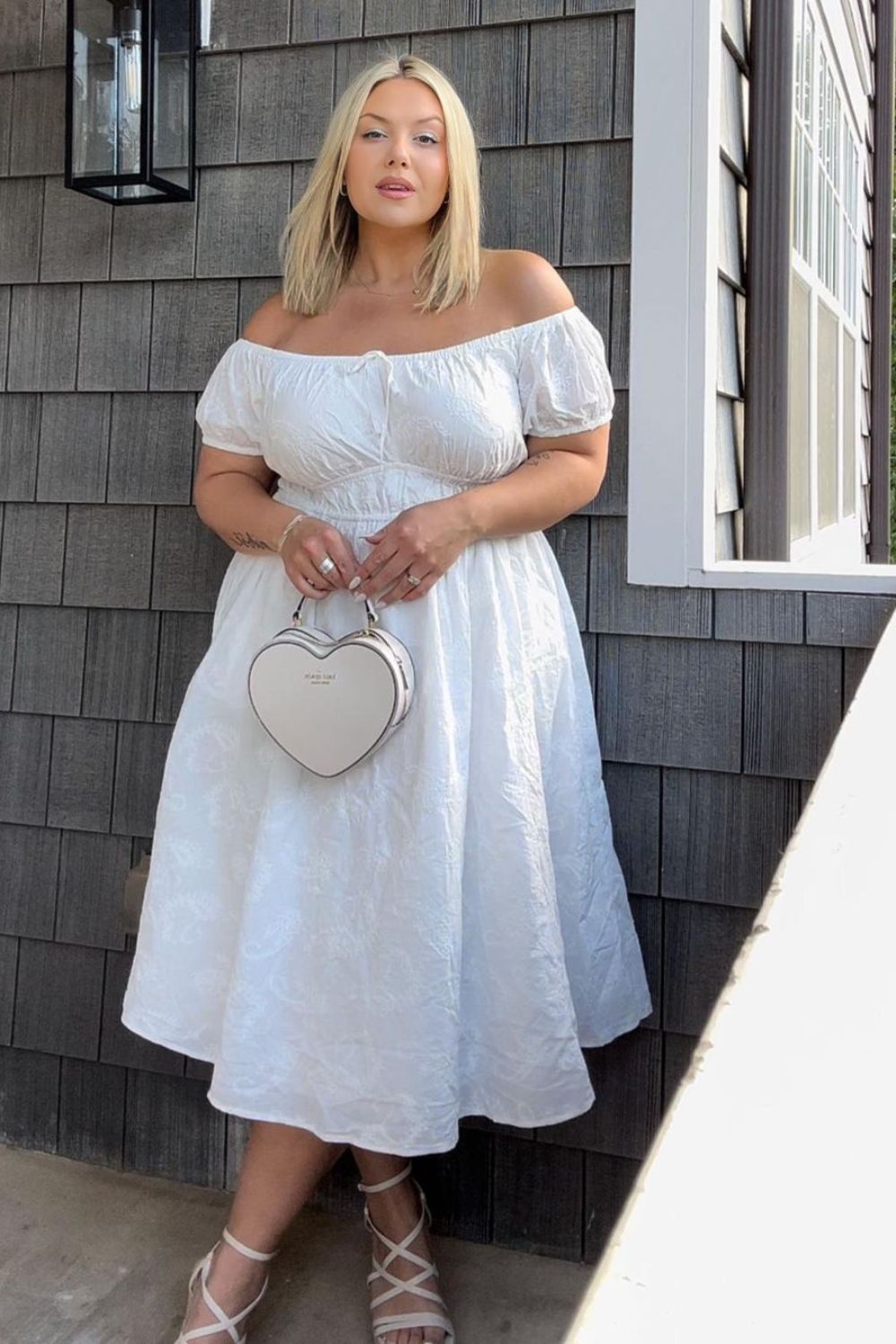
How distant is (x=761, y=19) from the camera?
2.22m

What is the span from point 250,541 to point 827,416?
2.23m

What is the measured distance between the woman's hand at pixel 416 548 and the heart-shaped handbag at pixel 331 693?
6 centimetres

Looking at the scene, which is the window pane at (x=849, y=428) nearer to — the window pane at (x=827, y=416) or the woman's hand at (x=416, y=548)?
the window pane at (x=827, y=416)

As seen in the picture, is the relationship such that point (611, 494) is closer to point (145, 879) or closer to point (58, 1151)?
point (145, 879)

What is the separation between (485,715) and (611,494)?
1.54 ft

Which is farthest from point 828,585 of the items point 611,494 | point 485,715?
point 485,715

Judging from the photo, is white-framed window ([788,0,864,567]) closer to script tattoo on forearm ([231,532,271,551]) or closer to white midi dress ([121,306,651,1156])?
white midi dress ([121,306,651,1156])

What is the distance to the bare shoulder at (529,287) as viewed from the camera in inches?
71.7

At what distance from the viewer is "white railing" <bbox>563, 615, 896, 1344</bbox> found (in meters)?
0.54

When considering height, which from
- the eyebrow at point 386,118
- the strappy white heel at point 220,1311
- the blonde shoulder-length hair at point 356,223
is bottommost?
the strappy white heel at point 220,1311

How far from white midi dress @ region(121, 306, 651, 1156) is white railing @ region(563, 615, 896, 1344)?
3.03ft

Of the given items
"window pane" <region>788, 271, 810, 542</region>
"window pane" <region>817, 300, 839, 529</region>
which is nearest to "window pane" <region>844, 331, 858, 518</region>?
"window pane" <region>817, 300, 839, 529</region>

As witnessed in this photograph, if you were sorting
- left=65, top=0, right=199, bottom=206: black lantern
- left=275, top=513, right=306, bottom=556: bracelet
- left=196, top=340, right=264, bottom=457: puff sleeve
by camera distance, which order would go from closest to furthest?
1. left=275, top=513, right=306, bottom=556: bracelet
2. left=196, top=340, right=264, bottom=457: puff sleeve
3. left=65, top=0, right=199, bottom=206: black lantern

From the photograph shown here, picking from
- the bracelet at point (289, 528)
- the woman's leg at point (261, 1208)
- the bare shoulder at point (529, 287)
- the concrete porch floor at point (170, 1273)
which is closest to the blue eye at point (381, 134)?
the bare shoulder at point (529, 287)
